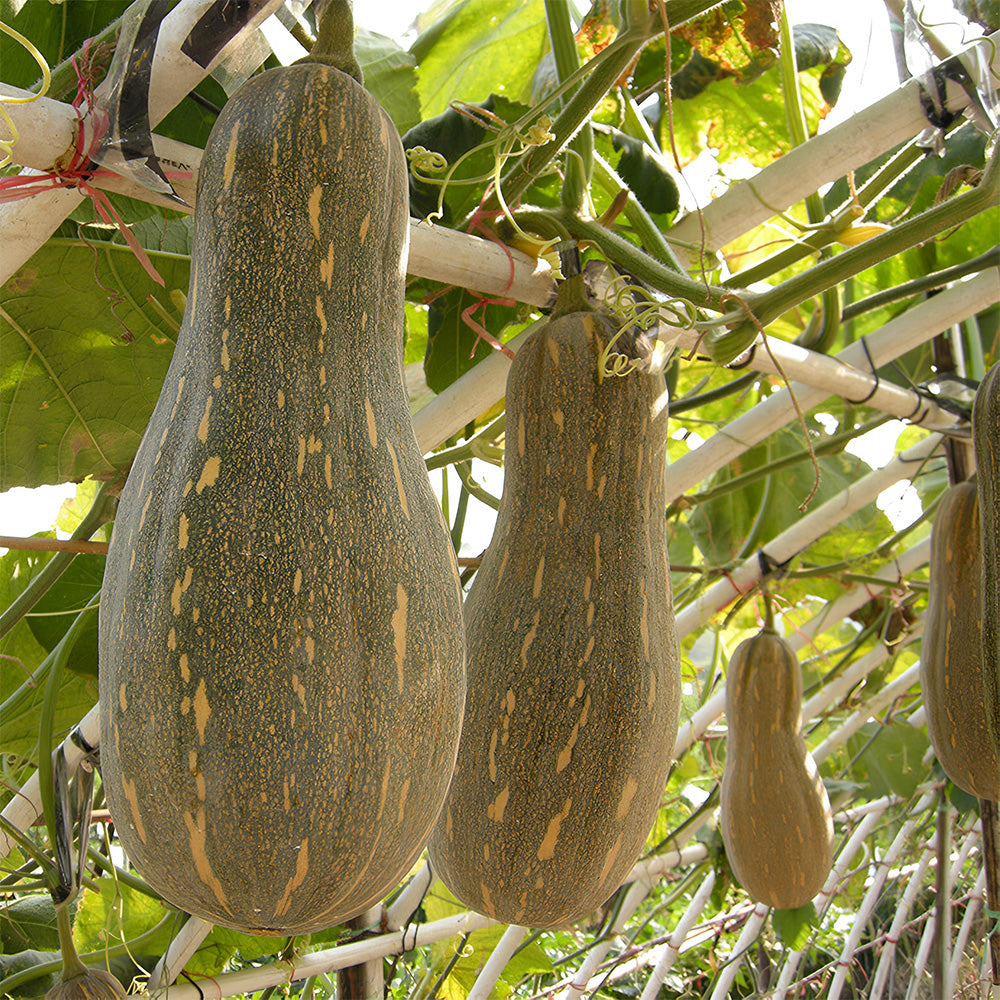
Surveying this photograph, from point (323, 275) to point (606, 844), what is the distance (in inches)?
20.8

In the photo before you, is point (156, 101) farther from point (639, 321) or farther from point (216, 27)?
point (639, 321)

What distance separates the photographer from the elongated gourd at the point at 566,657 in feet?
2.70

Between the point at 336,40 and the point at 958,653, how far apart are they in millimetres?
1239

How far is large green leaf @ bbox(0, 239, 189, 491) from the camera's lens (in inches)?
36.4

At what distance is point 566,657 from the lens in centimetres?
83

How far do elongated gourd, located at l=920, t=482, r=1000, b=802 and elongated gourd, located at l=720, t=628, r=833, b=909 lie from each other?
29cm

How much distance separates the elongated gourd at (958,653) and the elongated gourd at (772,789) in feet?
0.95

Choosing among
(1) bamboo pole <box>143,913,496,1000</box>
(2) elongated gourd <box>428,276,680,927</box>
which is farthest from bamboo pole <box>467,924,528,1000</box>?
(2) elongated gourd <box>428,276,680,927</box>

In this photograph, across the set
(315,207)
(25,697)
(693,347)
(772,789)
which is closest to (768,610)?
(772,789)

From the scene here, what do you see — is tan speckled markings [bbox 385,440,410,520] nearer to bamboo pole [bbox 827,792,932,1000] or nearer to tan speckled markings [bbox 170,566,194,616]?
tan speckled markings [bbox 170,566,194,616]

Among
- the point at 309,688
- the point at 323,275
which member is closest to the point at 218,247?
the point at 323,275

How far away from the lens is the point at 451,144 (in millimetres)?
1011

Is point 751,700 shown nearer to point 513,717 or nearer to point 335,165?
point 513,717

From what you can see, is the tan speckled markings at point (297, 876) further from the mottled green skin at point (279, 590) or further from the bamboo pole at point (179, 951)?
the bamboo pole at point (179, 951)
